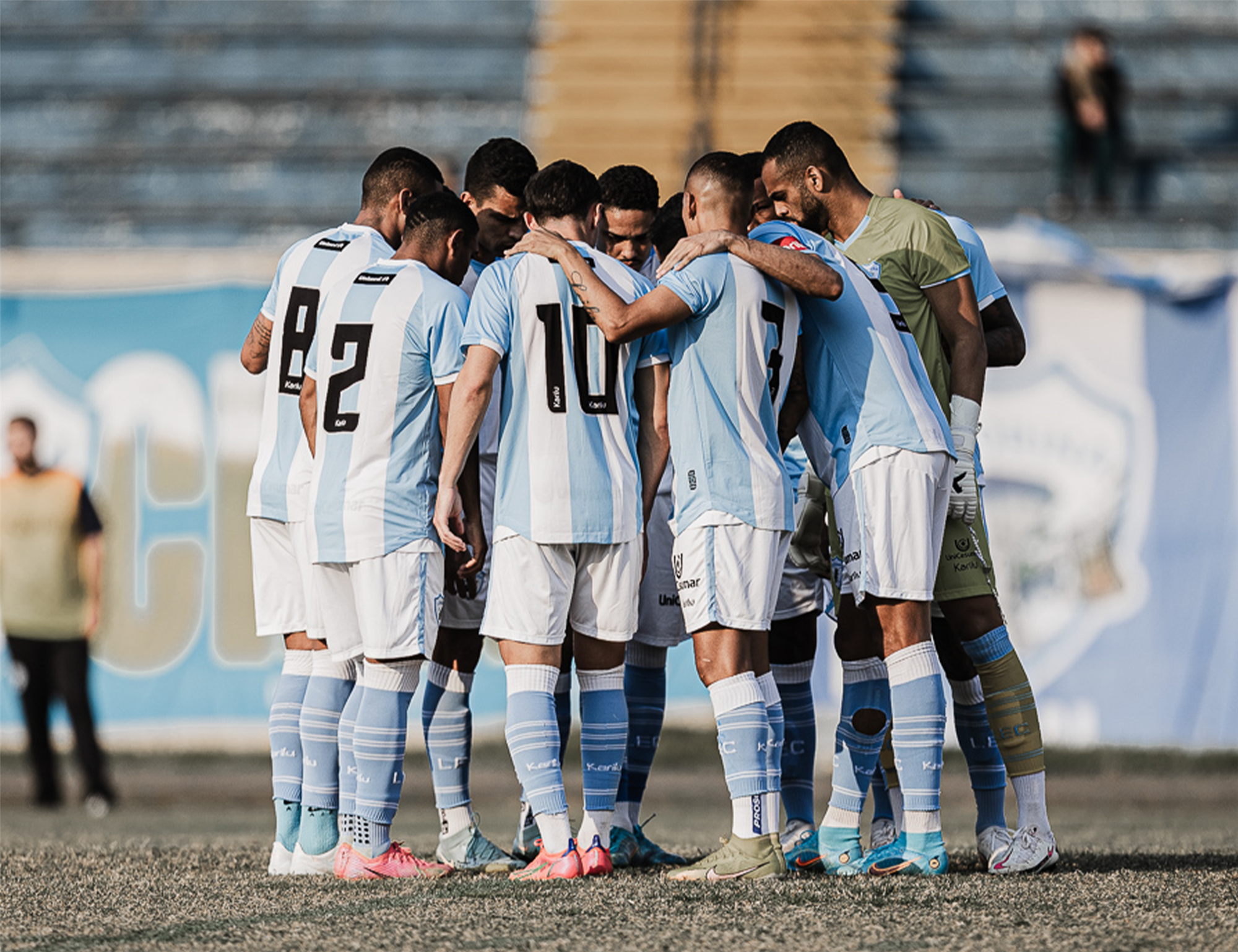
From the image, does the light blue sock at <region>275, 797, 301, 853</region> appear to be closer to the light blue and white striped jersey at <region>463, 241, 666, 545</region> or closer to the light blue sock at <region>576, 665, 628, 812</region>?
the light blue sock at <region>576, 665, 628, 812</region>

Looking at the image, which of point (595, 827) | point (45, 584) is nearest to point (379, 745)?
point (595, 827)

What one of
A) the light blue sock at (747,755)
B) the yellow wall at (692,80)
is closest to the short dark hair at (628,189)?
the light blue sock at (747,755)

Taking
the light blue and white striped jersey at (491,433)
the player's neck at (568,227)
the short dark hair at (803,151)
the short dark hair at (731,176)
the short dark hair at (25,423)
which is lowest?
the short dark hair at (25,423)

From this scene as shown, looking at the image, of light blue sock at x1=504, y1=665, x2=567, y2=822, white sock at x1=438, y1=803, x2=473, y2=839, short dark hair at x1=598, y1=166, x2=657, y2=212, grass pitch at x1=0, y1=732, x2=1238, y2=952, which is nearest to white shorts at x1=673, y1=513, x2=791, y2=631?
light blue sock at x1=504, y1=665, x2=567, y2=822

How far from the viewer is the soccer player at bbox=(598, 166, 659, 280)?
650 cm

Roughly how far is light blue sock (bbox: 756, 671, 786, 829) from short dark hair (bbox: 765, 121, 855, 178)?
1.87m

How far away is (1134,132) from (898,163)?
2.68 m

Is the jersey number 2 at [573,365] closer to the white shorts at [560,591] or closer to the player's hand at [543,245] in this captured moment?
the player's hand at [543,245]

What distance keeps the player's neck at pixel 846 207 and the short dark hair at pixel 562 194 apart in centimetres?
91

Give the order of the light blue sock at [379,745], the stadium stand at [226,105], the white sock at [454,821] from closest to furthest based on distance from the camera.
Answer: the light blue sock at [379,745]
the white sock at [454,821]
the stadium stand at [226,105]

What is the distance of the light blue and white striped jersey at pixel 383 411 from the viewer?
18.8ft

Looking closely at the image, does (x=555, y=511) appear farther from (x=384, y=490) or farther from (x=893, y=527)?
(x=893, y=527)

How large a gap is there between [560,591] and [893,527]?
116 cm

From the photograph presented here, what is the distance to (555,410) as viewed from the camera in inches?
221
